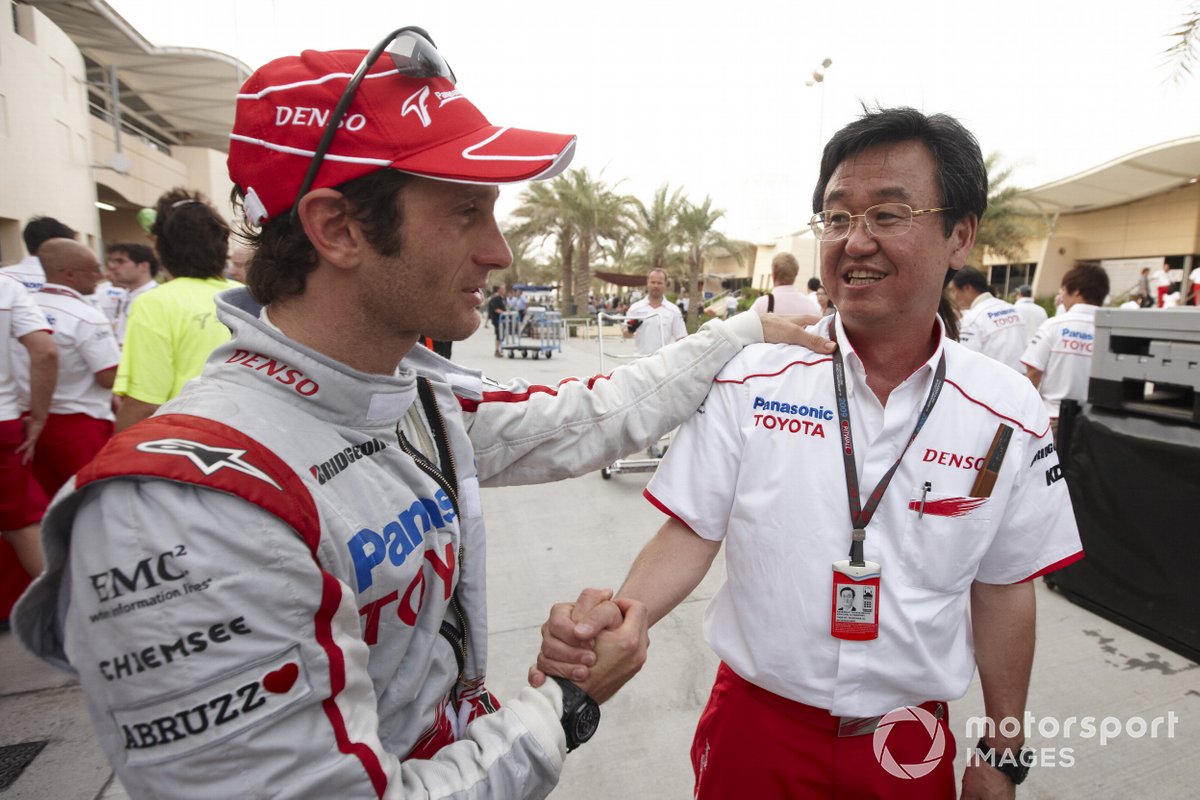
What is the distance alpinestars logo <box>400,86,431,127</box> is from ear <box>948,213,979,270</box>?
1338mm

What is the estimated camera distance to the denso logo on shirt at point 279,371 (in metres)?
1.06

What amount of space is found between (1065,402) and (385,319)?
15.2ft

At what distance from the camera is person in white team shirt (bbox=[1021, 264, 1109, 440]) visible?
5.16 m

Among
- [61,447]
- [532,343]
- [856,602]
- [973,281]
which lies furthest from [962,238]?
[532,343]

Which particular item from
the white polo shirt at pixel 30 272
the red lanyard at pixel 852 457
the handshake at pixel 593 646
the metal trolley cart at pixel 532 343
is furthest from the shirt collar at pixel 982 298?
the metal trolley cart at pixel 532 343

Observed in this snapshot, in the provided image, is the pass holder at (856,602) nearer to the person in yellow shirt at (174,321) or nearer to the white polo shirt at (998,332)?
the person in yellow shirt at (174,321)

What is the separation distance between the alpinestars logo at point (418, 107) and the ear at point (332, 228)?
0.64 feet

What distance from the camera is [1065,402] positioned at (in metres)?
4.20

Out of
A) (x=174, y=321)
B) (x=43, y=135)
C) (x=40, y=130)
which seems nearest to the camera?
(x=174, y=321)

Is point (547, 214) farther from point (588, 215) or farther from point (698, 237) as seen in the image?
point (698, 237)

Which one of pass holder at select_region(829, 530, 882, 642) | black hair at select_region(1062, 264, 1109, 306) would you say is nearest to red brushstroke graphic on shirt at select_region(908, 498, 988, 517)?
pass holder at select_region(829, 530, 882, 642)

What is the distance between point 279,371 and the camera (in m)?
1.07

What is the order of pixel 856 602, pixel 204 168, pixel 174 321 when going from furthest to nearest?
1. pixel 204 168
2. pixel 174 321
3. pixel 856 602

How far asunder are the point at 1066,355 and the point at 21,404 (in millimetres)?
7292
